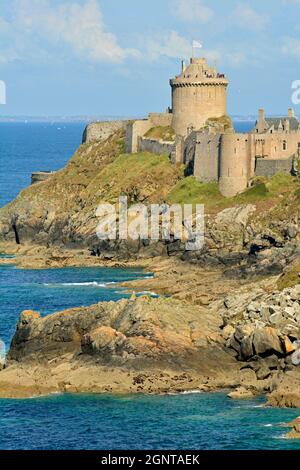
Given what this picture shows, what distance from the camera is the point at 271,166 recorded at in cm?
11606

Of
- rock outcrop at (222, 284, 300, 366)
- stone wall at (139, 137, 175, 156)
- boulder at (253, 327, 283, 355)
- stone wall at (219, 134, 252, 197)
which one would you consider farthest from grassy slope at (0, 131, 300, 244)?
boulder at (253, 327, 283, 355)

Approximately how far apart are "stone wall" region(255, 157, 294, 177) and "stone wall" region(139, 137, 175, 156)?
1300 cm

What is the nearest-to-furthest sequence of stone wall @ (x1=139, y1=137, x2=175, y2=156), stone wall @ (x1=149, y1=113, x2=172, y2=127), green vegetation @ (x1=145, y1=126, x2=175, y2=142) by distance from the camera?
stone wall @ (x1=139, y1=137, x2=175, y2=156)
green vegetation @ (x1=145, y1=126, x2=175, y2=142)
stone wall @ (x1=149, y1=113, x2=172, y2=127)

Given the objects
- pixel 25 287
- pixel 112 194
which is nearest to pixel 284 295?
pixel 25 287

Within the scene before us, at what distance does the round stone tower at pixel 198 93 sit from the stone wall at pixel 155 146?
199cm

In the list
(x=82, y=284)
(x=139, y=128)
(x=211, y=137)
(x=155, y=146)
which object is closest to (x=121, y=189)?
(x=155, y=146)

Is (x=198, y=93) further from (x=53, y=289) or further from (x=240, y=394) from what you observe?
(x=240, y=394)

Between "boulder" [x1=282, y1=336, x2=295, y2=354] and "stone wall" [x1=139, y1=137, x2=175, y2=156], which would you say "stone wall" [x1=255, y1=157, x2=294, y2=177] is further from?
"boulder" [x1=282, y1=336, x2=295, y2=354]

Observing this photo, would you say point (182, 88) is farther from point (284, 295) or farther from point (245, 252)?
point (284, 295)

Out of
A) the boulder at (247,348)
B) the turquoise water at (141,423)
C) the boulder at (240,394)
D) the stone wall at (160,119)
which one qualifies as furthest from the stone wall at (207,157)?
the turquoise water at (141,423)

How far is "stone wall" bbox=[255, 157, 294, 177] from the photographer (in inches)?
4564

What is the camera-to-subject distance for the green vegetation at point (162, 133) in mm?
130375

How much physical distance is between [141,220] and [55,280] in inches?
513

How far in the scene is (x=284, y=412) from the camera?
6869 centimetres
